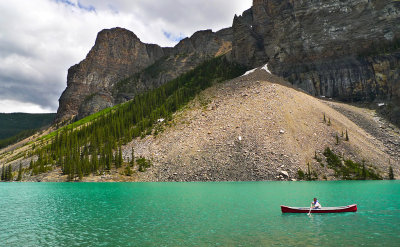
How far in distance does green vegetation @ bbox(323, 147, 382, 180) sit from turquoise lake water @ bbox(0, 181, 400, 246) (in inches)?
1157

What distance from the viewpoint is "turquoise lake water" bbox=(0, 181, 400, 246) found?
20125mm

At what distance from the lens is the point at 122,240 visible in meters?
20.4

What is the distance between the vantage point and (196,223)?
84.3 ft

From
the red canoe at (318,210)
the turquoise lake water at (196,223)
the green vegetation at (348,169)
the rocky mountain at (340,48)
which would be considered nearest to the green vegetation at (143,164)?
the turquoise lake water at (196,223)

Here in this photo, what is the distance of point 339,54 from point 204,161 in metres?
84.1

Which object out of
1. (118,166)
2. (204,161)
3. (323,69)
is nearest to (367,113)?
(323,69)

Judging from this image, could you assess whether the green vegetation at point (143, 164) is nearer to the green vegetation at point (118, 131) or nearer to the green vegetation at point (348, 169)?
the green vegetation at point (118, 131)

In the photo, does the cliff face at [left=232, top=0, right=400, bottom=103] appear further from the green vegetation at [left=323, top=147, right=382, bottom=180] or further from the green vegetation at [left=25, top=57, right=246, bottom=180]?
the green vegetation at [left=323, top=147, right=382, bottom=180]

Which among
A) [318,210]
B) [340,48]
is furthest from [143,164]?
[340,48]

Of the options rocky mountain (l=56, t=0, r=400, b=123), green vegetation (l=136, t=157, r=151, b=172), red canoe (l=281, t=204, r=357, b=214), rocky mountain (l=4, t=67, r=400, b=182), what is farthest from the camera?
rocky mountain (l=56, t=0, r=400, b=123)

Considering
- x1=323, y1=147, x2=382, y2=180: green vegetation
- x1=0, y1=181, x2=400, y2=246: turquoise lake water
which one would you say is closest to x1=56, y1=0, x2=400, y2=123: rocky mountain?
x1=323, y1=147, x2=382, y2=180: green vegetation

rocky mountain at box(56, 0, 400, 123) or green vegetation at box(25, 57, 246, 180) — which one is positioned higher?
rocky mountain at box(56, 0, 400, 123)

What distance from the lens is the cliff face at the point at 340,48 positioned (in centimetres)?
10906

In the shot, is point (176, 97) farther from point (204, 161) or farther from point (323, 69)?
point (323, 69)
